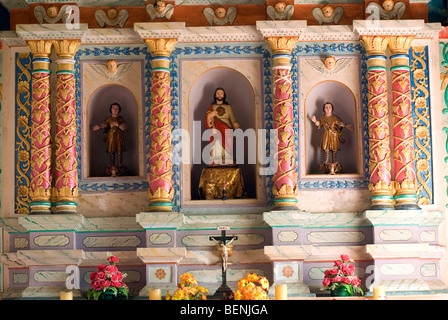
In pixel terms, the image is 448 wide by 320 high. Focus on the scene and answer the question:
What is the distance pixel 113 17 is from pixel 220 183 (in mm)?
3741

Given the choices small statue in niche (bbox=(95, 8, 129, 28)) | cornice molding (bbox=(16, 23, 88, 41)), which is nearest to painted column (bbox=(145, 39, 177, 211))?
small statue in niche (bbox=(95, 8, 129, 28))

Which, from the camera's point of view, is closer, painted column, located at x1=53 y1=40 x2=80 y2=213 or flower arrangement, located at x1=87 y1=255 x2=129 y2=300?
flower arrangement, located at x1=87 y1=255 x2=129 y2=300

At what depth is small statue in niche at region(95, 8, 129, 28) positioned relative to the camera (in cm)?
1334

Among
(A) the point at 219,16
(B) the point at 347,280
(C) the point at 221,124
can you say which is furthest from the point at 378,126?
(A) the point at 219,16

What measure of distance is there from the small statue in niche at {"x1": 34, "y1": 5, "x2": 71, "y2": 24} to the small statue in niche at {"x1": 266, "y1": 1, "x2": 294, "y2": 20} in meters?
3.78

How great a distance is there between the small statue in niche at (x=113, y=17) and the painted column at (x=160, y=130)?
72 centimetres

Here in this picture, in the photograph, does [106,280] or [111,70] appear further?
[111,70]

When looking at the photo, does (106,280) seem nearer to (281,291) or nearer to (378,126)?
(281,291)

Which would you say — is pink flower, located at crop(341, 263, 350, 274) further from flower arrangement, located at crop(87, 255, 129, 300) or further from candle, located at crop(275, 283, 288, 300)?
candle, located at crop(275, 283, 288, 300)

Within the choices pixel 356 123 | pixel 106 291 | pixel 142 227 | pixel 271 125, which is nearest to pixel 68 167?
pixel 142 227

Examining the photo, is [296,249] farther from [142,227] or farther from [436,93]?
[436,93]

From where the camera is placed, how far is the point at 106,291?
11.5m

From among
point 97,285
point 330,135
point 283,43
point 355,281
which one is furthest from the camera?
point 330,135

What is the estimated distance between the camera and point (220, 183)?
13.1 metres
